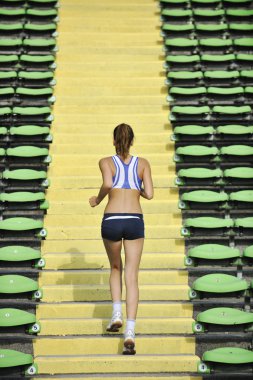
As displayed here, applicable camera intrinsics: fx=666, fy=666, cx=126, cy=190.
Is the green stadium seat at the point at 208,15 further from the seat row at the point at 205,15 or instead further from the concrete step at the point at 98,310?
the concrete step at the point at 98,310

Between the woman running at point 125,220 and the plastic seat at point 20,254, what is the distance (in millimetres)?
1230

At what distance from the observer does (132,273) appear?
4.58 m

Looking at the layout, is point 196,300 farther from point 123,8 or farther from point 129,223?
point 123,8

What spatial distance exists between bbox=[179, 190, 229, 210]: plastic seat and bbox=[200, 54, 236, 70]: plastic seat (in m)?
3.12

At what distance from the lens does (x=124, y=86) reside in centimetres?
890

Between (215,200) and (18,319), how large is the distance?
246 cm

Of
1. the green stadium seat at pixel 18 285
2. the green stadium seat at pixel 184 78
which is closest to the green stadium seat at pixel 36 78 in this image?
the green stadium seat at pixel 184 78

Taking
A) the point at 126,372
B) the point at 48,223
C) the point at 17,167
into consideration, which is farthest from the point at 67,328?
the point at 17,167

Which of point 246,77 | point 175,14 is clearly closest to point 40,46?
point 175,14

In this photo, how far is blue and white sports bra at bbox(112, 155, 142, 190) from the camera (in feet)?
15.3

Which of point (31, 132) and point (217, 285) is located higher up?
point (31, 132)

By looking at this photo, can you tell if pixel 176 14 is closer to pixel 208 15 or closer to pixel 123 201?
pixel 208 15

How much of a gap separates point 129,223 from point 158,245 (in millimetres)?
1781

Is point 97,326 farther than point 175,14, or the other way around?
point 175,14
